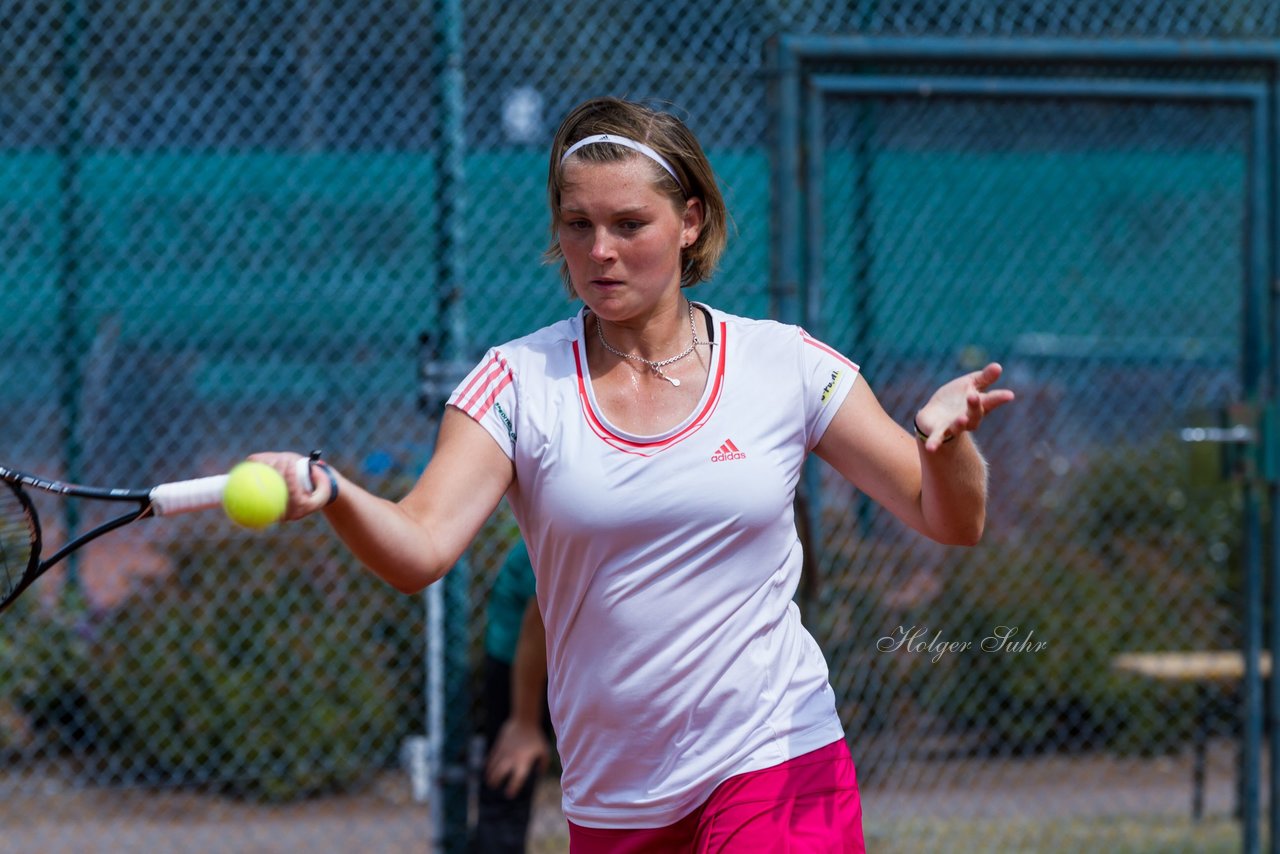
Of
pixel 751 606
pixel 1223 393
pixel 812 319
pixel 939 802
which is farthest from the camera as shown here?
pixel 1223 393

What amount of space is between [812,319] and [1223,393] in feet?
6.62

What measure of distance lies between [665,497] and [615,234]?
435 mm

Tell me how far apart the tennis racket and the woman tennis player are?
32 centimetres

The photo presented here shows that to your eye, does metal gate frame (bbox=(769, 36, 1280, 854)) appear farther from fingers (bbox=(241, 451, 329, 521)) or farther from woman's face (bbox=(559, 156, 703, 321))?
fingers (bbox=(241, 451, 329, 521))

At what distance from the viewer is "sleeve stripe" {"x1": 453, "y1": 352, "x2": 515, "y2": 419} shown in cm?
234

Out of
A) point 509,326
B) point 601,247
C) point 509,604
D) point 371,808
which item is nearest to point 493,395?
point 601,247

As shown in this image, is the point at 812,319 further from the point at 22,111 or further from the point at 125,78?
the point at 22,111

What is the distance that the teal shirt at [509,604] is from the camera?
13.7 ft

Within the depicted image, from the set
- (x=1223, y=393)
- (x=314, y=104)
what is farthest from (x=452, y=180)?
(x=1223, y=393)

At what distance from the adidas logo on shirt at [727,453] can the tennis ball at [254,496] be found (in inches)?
28.0

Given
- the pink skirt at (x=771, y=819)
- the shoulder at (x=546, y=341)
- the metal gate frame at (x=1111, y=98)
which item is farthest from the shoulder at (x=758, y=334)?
the metal gate frame at (x=1111, y=98)

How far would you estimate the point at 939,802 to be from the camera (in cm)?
509

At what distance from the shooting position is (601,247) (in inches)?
92.4

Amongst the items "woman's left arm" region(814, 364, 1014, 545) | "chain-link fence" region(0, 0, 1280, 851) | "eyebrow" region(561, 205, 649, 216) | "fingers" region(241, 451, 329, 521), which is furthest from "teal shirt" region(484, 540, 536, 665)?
"fingers" region(241, 451, 329, 521)
